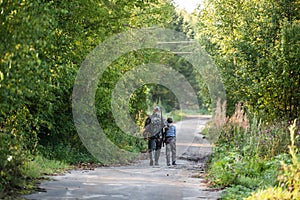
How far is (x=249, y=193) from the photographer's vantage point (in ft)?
37.6

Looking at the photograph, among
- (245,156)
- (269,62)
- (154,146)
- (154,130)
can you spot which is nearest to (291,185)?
(245,156)

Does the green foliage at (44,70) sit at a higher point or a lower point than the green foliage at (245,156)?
higher

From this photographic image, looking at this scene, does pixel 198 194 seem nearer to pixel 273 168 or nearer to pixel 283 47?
pixel 273 168

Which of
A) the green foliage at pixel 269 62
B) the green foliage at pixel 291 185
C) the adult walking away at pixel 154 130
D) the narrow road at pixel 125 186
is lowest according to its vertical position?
the narrow road at pixel 125 186

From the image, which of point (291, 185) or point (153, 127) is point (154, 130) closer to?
point (153, 127)

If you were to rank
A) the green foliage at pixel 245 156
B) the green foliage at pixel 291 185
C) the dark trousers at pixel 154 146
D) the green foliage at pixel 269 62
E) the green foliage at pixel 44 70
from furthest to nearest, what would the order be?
the dark trousers at pixel 154 146, the green foliage at pixel 269 62, the green foliage at pixel 245 156, the green foliage at pixel 44 70, the green foliage at pixel 291 185

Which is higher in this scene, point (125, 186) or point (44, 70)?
point (44, 70)

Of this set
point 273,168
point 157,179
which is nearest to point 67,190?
point 157,179

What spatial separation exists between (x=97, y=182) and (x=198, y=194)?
2.64m

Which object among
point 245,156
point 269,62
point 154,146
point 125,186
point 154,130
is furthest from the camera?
point 154,146

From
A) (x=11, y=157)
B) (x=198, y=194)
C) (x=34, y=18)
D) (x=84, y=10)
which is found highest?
(x=84, y=10)

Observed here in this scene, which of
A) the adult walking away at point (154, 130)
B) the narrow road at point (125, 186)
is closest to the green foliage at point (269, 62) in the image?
the adult walking away at point (154, 130)

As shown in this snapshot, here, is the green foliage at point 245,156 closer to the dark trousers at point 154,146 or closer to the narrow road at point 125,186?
the narrow road at point 125,186

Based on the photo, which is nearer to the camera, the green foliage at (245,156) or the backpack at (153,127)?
the green foliage at (245,156)
